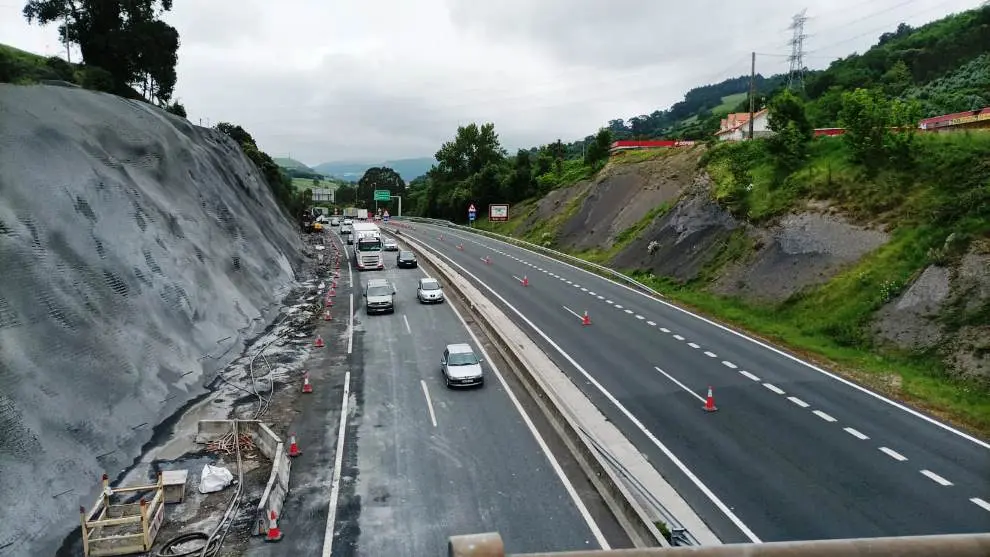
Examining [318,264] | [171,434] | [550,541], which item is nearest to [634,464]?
[550,541]

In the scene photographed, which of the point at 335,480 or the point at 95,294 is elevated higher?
the point at 95,294

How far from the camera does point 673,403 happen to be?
1995cm

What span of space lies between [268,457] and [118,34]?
41.2m

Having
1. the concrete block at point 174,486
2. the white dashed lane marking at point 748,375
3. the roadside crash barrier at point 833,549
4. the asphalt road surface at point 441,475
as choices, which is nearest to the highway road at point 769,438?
the white dashed lane marking at point 748,375

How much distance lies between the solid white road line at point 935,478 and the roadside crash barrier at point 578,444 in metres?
7.26

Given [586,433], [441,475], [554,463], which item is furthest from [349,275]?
[554,463]

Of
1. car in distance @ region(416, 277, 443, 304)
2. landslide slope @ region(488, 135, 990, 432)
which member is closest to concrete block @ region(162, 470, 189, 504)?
landslide slope @ region(488, 135, 990, 432)

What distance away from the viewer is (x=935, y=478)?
1473 centimetres

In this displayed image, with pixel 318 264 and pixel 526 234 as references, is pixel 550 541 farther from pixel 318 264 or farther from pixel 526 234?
pixel 526 234

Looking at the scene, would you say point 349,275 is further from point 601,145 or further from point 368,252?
point 601,145

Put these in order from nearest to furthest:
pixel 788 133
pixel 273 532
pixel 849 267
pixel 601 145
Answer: pixel 273 532 → pixel 849 267 → pixel 788 133 → pixel 601 145

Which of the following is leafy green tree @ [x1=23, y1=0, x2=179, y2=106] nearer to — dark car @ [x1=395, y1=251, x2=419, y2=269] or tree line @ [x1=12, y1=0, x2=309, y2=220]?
tree line @ [x1=12, y1=0, x2=309, y2=220]

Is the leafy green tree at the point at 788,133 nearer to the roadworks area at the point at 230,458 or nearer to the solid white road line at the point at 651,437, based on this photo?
the solid white road line at the point at 651,437

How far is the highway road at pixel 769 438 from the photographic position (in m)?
13.3
